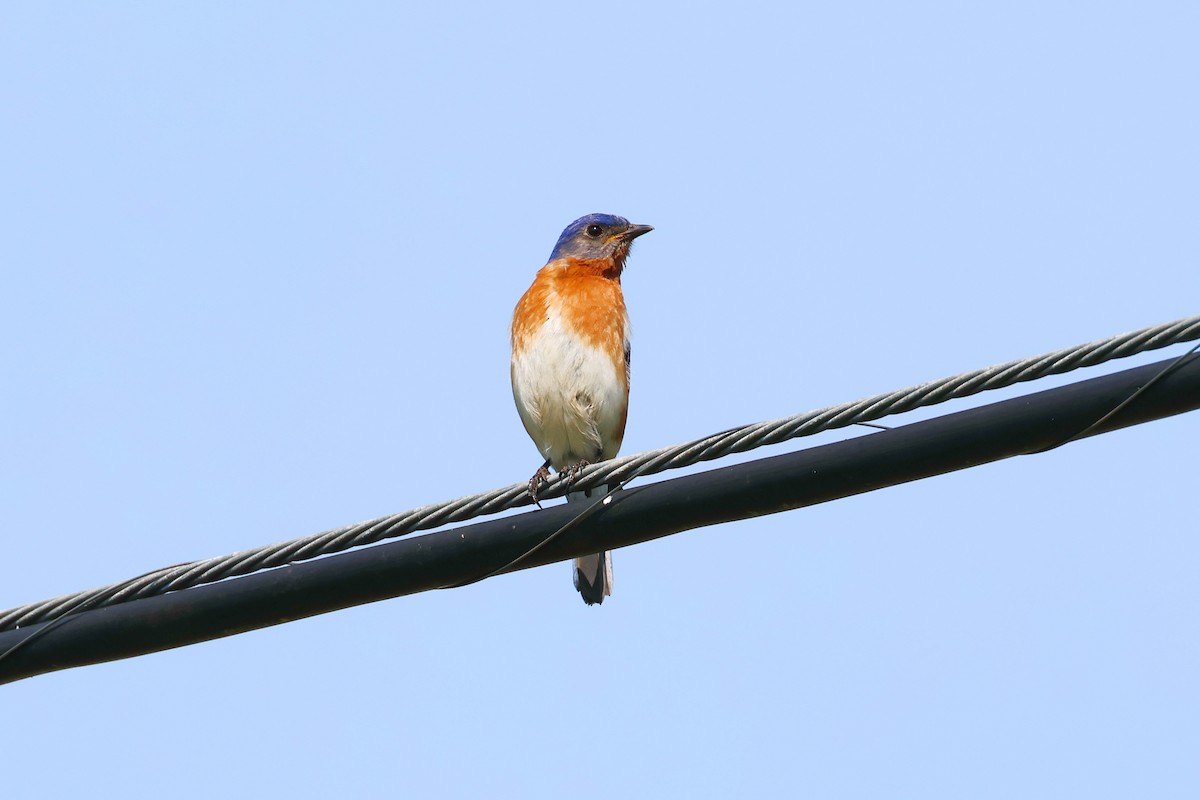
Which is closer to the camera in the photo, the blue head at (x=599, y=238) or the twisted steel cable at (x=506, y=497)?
the twisted steel cable at (x=506, y=497)

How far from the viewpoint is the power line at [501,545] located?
4957 mm

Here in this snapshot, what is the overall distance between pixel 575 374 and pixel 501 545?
12.3 feet

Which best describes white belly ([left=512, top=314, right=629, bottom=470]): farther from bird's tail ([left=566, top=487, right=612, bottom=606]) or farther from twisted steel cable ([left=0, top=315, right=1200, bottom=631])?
twisted steel cable ([left=0, top=315, right=1200, bottom=631])

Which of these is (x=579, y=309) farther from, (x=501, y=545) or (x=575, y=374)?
(x=501, y=545)

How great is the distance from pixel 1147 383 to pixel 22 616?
3.98 m

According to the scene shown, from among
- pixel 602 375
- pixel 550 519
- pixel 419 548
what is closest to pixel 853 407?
pixel 550 519

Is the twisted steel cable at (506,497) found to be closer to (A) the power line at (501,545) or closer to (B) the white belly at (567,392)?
(A) the power line at (501,545)

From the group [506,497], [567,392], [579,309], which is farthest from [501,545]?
[579,309]

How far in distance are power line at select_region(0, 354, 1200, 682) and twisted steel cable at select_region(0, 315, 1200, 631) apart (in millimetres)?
58

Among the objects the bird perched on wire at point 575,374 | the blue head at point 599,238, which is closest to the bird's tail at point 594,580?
the bird perched on wire at point 575,374

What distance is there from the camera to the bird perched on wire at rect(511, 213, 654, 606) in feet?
30.1

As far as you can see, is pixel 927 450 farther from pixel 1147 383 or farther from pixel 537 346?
pixel 537 346

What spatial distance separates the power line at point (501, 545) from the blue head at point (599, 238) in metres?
5.11

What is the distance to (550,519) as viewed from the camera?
18.1 ft
